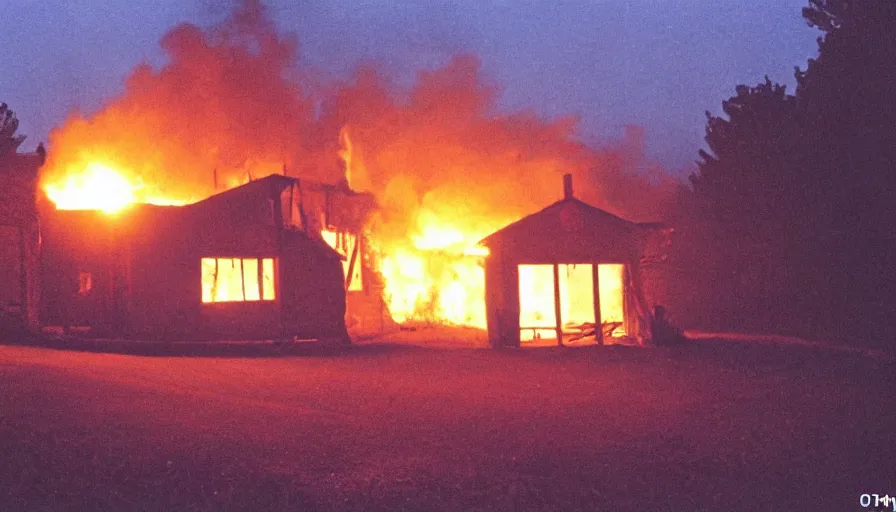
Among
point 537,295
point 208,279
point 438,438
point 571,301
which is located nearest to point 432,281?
point 537,295

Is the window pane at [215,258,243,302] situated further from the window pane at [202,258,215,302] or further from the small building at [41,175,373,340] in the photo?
the window pane at [202,258,215,302]

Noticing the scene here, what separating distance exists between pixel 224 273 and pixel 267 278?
1340 mm

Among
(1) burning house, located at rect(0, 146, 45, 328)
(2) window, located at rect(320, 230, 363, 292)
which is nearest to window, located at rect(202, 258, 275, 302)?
(2) window, located at rect(320, 230, 363, 292)

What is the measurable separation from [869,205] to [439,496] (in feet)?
82.3

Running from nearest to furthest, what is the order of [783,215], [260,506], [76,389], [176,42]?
1. [260,506]
2. [76,389]
3. [783,215]
4. [176,42]

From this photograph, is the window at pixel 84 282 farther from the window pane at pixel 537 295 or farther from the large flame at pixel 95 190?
the window pane at pixel 537 295

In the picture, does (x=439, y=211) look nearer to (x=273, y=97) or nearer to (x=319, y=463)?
(x=273, y=97)

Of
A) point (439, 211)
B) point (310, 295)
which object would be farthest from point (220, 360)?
point (439, 211)

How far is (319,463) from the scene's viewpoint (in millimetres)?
8625

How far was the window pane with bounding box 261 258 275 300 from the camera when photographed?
77.5 ft

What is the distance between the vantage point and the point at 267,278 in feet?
77.9

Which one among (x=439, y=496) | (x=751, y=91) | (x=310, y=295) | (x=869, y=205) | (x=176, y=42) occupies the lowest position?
(x=439, y=496)

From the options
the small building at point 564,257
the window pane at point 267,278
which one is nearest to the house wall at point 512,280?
the small building at point 564,257

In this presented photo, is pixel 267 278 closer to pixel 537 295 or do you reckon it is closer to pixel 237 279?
pixel 237 279
